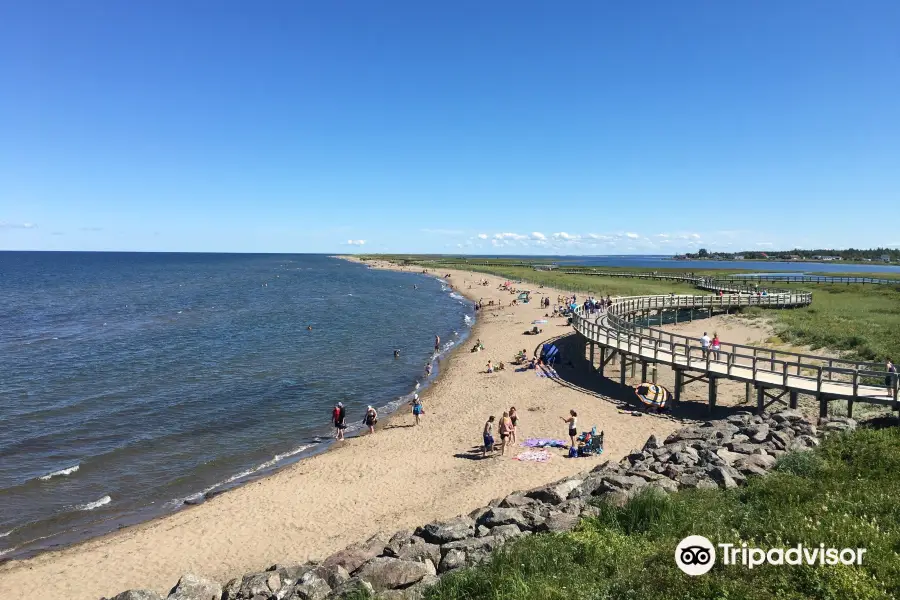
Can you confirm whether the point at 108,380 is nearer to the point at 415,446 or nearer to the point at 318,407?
the point at 318,407

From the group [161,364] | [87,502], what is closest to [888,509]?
[87,502]

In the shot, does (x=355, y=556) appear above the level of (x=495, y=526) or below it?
below

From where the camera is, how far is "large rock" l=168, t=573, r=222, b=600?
8805 millimetres

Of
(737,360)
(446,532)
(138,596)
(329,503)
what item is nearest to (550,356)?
(737,360)

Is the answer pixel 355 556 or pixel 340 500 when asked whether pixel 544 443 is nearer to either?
pixel 340 500

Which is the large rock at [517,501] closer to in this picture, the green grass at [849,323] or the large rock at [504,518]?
the large rock at [504,518]

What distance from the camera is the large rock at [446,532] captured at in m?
9.46

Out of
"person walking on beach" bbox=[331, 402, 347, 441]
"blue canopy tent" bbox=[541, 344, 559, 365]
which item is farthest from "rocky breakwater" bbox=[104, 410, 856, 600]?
"blue canopy tent" bbox=[541, 344, 559, 365]

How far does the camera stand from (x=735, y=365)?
64.8 feet

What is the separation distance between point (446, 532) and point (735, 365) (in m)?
15.1

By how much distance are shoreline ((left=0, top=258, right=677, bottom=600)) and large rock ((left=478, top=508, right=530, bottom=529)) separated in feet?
12.9

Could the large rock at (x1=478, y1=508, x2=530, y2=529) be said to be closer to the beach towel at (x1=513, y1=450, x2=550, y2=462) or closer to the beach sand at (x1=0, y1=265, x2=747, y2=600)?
the beach sand at (x1=0, y1=265, x2=747, y2=600)

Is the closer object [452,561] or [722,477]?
[452,561]

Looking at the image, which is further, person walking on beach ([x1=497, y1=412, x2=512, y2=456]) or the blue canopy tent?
the blue canopy tent
